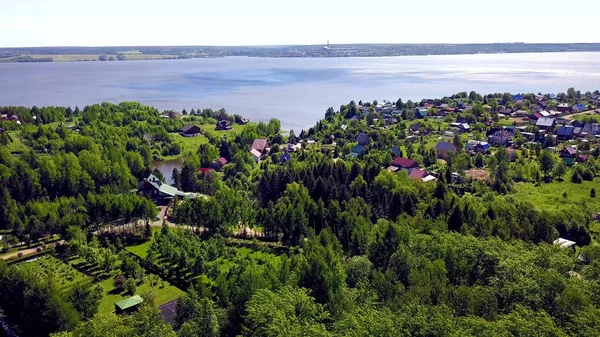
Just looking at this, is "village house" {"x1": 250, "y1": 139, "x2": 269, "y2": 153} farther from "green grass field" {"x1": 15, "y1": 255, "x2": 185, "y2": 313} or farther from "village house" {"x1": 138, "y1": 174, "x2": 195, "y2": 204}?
"green grass field" {"x1": 15, "y1": 255, "x2": 185, "y2": 313}

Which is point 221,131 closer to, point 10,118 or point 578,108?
point 10,118

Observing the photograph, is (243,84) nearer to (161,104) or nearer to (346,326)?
(161,104)

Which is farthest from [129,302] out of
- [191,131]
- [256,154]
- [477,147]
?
[191,131]

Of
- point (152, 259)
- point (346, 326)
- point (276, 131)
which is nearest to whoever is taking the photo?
point (346, 326)

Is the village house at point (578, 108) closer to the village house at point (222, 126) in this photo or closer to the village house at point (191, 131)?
the village house at point (222, 126)


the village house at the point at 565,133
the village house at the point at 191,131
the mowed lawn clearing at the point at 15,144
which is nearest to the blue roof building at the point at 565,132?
the village house at the point at 565,133

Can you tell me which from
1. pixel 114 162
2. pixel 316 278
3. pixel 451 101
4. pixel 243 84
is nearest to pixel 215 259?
pixel 316 278
